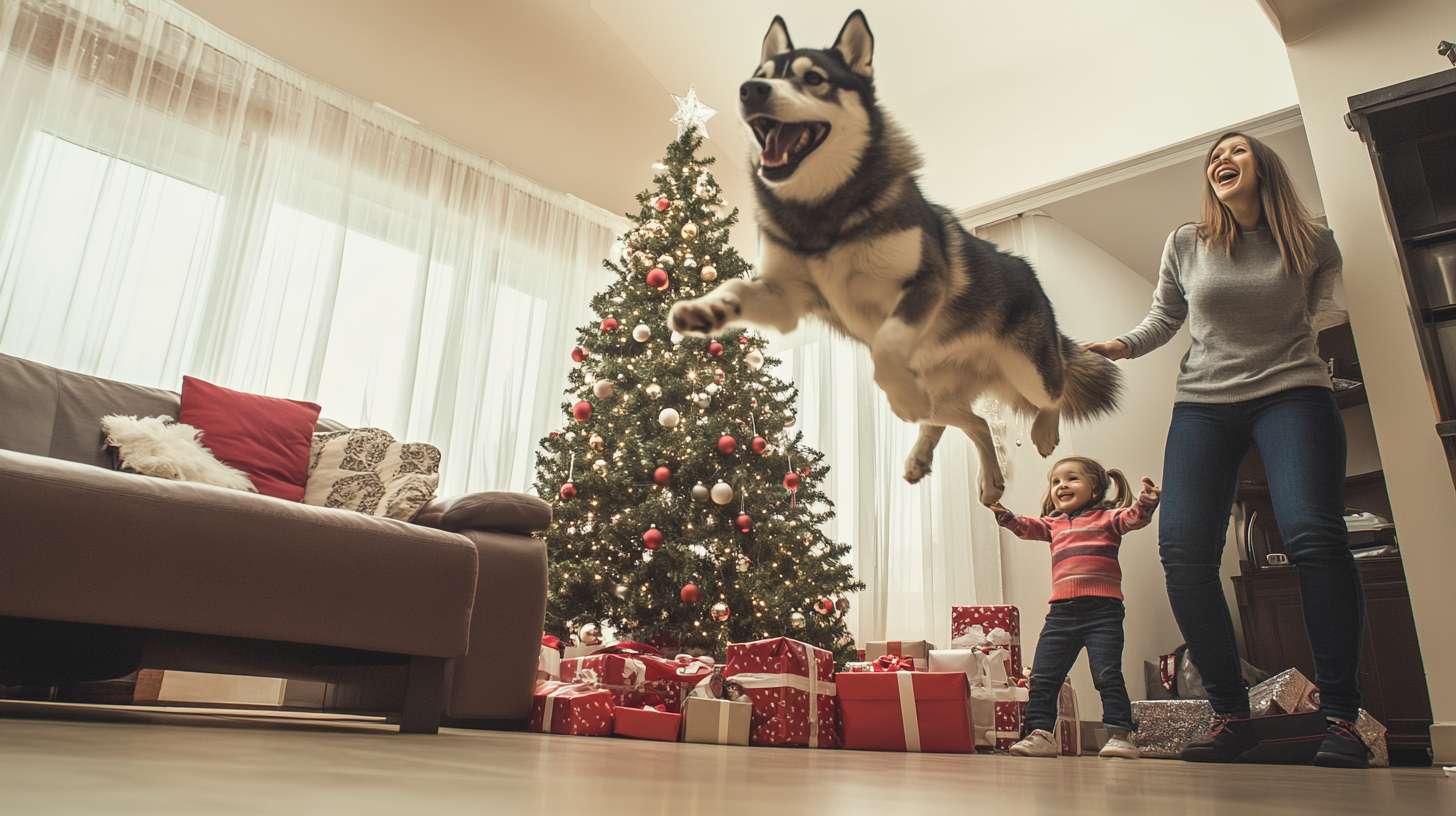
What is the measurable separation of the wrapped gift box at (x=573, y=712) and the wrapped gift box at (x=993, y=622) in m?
1.09

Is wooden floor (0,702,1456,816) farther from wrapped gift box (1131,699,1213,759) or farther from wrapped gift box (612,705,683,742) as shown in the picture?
wrapped gift box (1131,699,1213,759)

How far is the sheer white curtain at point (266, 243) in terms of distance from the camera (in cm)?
227

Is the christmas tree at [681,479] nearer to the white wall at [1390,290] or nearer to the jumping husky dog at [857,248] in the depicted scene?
the jumping husky dog at [857,248]

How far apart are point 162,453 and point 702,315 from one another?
120cm

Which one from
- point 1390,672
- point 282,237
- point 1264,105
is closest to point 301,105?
point 282,237

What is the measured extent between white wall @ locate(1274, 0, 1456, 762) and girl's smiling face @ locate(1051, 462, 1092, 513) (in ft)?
1.90

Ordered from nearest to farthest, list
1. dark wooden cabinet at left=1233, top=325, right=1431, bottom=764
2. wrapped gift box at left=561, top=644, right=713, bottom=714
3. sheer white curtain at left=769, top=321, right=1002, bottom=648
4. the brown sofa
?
1. the brown sofa
2. wrapped gift box at left=561, top=644, right=713, bottom=714
3. dark wooden cabinet at left=1233, top=325, right=1431, bottom=764
4. sheer white curtain at left=769, top=321, right=1002, bottom=648

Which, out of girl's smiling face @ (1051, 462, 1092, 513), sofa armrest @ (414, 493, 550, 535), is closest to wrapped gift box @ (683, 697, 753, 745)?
sofa armrest @ (414, 493, 550, 535)

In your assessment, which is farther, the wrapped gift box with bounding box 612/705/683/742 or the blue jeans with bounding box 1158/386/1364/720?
the wrapped gift box with bounding box 612/705/683/742

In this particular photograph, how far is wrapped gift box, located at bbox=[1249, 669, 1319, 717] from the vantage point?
1.56m

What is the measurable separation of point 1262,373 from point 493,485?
2488 mm

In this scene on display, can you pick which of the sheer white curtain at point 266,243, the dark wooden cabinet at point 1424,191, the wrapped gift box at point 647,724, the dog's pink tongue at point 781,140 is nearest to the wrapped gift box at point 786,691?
the wrapped gift box at point 647,724

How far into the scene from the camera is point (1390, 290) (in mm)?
1710

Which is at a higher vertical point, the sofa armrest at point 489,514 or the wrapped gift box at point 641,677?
the sofa armrest at point 489,514
